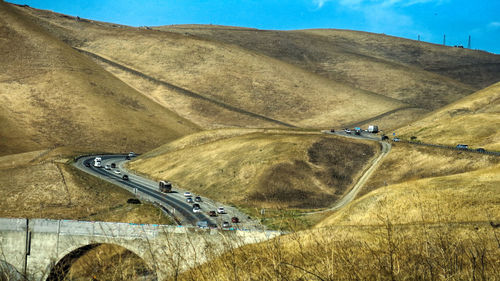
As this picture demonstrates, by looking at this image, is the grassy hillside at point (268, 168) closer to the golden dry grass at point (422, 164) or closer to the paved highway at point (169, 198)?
the paved highway at point (169, 198)

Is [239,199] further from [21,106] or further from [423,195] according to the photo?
[21,106]

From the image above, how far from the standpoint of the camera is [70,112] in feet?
552

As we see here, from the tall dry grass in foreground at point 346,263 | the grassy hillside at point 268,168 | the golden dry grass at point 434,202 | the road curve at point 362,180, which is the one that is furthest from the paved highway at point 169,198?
the tall dry grass in foreground at point 346,263

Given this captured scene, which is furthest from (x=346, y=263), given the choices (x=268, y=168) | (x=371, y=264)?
(x=268, y=168)

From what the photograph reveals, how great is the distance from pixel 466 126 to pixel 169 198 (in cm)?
7432

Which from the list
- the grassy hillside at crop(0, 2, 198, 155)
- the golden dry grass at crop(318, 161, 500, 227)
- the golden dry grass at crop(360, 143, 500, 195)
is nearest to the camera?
the golden dry grass at crop(318, 161, 500, 227)

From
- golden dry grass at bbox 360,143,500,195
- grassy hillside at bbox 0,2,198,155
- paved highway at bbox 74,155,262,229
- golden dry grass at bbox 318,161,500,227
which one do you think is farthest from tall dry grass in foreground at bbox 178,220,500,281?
grassy hillside at bbox 0,2,198,155

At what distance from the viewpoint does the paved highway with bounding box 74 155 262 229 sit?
66.2 metres

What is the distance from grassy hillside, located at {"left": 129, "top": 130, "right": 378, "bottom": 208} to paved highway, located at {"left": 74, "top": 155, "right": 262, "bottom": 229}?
530cm

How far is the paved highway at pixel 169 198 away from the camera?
6625 centimetres

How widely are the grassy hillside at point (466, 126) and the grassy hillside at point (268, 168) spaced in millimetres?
19551

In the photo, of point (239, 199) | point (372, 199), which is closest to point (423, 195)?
point (372, 199)

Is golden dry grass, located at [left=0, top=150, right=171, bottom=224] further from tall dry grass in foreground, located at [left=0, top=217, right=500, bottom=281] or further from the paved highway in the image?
tall dry grass in foreground, located at [left=0, top=217, right=500, bottom=281]

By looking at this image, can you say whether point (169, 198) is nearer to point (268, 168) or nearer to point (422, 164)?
point (268, 168)
